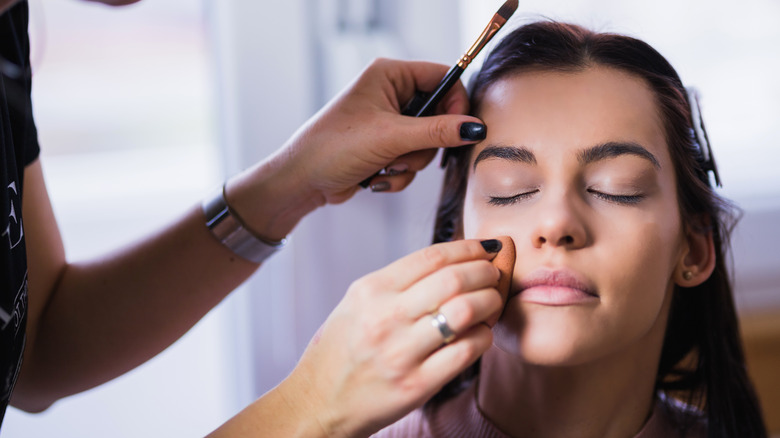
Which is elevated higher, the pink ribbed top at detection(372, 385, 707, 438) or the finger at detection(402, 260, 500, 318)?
the finger at detection(402, 260, 500, 318)

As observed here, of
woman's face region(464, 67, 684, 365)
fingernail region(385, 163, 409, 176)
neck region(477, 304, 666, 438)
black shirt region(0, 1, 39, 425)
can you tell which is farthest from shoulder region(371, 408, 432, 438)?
black shirt region(0, 1, 39, 425)

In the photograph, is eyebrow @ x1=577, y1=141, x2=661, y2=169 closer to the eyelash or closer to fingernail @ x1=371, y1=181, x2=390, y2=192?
the eyelash

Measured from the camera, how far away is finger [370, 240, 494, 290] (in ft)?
2.26

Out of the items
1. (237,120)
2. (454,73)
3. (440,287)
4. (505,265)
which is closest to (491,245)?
(505,265)

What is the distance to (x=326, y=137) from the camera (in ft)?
3.16

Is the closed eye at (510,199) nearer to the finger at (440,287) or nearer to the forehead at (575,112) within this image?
the forehead at (575,112)

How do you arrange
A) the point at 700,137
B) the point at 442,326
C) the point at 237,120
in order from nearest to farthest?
the point at 442,326 < the point at 700,137 < the point at 237,120

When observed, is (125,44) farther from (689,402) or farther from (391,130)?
(689,402)

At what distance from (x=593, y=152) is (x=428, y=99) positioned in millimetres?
236

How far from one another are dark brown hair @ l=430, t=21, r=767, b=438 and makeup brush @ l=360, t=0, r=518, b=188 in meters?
0.07

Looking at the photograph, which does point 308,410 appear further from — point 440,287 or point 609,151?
point 609,151

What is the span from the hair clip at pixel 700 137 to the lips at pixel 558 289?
0.30m

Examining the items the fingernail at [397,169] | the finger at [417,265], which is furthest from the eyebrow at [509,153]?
the finger at [417,265]

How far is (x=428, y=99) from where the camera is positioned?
3.24 feet
